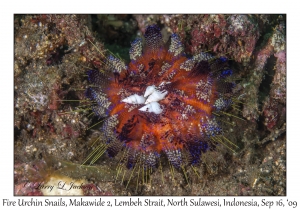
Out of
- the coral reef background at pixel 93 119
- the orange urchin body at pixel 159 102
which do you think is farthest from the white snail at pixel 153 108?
the coral reef background at pixel 93 119

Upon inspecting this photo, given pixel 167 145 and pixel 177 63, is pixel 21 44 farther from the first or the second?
pixel 167 145

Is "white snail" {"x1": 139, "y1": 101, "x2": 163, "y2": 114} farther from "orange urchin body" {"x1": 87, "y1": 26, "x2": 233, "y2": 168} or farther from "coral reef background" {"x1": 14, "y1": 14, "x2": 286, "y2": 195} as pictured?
"coral reef background" {"x1": 14, "y1": 14, "x2": 286, "y2": 195}

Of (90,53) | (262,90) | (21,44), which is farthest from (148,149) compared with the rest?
(21,44)

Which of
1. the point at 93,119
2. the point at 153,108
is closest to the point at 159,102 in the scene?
the point at 153,108

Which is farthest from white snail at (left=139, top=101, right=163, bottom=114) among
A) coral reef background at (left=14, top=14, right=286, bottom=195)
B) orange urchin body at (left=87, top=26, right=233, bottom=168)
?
coral reef background at (left=14, top=14, right=286, bottom=195)

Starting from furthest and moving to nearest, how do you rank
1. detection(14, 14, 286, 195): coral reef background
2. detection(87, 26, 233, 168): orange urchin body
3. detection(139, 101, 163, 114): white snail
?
1. detection(14, 14, 286, 195): coral reef background
2. detection(87, 26, 233, 168): orange urchin body
3. detection(139, 101, 163, 114): white snail

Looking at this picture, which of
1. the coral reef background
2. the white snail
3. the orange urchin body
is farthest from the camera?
the coral reef background
